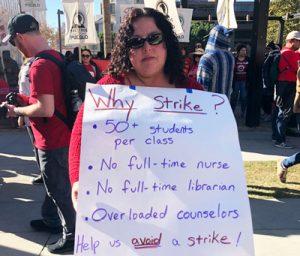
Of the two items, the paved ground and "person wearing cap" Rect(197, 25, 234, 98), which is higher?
"person wearing cap" Rect(197, 25, 234, 98)

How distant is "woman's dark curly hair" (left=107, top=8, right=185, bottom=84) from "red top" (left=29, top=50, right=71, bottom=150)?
1048 mm

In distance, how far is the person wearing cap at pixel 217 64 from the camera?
13.7 ft

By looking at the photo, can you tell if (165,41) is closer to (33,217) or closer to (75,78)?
(75,78)

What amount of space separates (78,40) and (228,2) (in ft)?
9.88

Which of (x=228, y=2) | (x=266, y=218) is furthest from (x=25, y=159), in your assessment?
(x=228, y=2)

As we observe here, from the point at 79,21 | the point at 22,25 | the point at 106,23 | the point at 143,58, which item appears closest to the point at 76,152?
the point at 143,58

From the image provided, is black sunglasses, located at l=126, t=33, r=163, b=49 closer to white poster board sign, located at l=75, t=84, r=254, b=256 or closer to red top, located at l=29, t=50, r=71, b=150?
white poster board sign, located at l=75, t=84, r=254, b=256

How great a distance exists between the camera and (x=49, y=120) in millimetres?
2992

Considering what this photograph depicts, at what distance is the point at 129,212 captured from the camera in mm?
1640

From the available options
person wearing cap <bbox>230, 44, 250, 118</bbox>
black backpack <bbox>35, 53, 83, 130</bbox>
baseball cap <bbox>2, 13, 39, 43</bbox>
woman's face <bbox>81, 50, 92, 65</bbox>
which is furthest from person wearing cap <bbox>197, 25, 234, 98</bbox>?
person wearing cap <bbox>230, 44, 250, 118</bbox>

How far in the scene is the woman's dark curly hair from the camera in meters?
1.84

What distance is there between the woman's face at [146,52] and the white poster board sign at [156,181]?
0.42 feet

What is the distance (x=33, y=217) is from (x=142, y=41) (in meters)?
2.68

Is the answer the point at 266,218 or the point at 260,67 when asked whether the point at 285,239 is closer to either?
the point at 266,218
